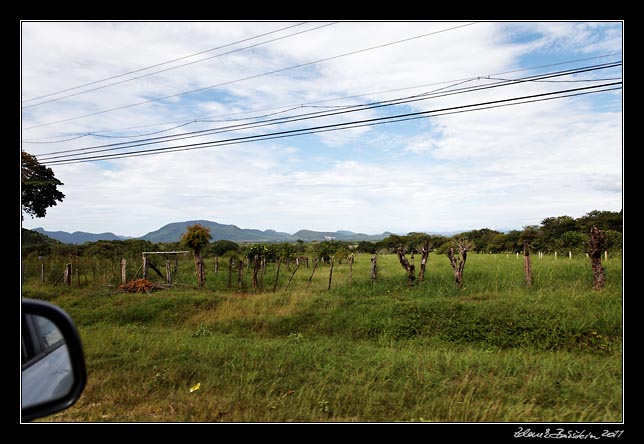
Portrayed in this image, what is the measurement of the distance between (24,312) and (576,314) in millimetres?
9175

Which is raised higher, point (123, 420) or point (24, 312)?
point (24, 312)

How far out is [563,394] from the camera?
4.59 m

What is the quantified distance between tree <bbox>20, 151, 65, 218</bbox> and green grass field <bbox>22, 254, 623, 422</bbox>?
12.2 metres

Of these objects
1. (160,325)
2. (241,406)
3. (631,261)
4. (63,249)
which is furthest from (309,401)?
(63,249)

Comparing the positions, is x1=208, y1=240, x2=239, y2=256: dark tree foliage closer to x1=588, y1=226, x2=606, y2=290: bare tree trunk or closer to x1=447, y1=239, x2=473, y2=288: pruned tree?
x1=447, y1=239, x2=473, y2=288: pruned tree

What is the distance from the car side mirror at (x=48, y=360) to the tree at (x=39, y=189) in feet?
75.5

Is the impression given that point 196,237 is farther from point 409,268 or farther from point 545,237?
point 545,237

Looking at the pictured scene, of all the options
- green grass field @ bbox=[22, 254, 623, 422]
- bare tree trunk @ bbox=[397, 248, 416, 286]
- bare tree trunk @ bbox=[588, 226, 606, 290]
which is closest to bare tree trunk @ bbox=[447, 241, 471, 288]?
green grass field @ bbox=[22, 254, 623, 422]

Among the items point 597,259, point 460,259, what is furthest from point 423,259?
point 597,259

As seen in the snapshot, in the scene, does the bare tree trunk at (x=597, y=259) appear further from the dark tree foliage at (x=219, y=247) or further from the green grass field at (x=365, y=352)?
the dark tree foliage at (x=219, y=247)

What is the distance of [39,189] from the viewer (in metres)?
21.7

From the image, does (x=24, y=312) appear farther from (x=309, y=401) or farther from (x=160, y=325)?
(x=160, y=325)

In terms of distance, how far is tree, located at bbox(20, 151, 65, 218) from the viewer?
20656 millimetres

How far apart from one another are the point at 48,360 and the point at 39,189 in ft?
81.2
